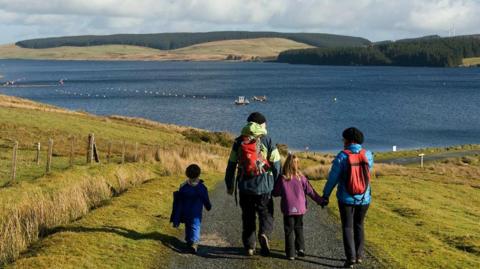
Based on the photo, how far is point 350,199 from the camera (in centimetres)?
1105

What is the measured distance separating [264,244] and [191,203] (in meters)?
1.77

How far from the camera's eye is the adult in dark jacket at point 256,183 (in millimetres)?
11375

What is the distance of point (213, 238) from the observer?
13430 millimetres

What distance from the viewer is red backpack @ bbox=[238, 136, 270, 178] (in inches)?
444

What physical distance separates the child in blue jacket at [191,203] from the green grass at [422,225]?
3537 mm

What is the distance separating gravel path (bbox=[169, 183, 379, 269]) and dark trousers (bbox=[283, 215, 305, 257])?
0.22 meters

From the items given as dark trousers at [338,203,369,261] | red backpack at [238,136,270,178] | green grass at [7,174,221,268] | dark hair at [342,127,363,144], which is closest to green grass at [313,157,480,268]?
dark trousers at [338,203,369,261]

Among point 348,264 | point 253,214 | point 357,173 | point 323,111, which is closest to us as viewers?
point 357,173

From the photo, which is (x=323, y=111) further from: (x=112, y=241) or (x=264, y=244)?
(x=264, y=244)

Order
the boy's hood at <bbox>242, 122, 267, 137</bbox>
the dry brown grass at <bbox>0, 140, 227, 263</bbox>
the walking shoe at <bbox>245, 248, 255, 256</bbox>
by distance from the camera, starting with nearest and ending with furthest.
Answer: the boy's hood at <bbox>242, 122, 267, 137</bbox>, the walking shoe at <bbox>245, 248, 255, 256</bbox>, the dry brown grass at <bbox>0, 140, 227, 263</bbox>

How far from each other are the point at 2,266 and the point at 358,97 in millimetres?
142137

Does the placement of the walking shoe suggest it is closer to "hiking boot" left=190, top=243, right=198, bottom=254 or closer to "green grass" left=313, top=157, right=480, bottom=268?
"hiking boot" left=190, top=243, right=198, bottom=254

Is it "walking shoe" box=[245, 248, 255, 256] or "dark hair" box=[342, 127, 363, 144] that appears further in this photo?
"walking shoe" box=[245, 248, 255, 256]

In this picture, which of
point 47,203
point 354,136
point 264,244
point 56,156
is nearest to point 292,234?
point 264,244
